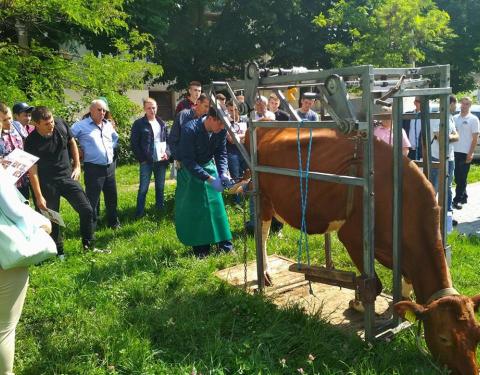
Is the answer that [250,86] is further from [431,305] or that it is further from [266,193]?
[431,305]

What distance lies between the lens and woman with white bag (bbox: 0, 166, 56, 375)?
270cm

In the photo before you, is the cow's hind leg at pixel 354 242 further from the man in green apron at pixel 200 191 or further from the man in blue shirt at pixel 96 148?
the man in blue shirt at pixel 96 148

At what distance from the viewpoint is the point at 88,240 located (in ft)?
20.0

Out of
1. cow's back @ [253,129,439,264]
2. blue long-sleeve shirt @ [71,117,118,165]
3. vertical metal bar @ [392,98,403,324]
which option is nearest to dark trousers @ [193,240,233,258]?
cow's back @ [253,129,439,264]

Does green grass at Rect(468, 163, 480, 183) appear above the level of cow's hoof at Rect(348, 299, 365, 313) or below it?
below

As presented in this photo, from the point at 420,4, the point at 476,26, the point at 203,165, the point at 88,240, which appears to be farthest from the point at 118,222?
the point at 476,26

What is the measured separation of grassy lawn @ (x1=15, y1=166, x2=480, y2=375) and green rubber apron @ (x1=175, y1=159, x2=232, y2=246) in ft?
0.84

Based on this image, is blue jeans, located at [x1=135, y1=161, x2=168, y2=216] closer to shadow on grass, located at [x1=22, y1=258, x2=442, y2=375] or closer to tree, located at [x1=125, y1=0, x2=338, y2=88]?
shadow on grass, located at [x1=22, y1=258, x2=442, y2=375]

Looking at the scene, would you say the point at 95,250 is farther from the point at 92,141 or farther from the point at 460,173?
the point at 460,173

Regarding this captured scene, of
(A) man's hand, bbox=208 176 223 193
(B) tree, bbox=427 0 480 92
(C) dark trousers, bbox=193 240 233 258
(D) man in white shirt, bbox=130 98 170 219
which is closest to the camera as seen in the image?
(A) man's hand, bbox=208 176 223 193

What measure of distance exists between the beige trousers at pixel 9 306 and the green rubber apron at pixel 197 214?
109 inches

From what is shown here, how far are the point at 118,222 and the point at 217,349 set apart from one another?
13.5 ft

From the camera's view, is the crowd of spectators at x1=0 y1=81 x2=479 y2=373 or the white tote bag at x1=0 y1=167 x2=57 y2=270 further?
the crowd of spectators at x1=0 y1=81 x2=479 y2=373

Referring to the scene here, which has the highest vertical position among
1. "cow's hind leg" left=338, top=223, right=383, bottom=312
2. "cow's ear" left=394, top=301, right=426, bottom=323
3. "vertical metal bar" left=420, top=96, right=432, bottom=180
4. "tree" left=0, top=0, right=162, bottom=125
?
"tree" left=0, top=0, right=162, bottom=125
